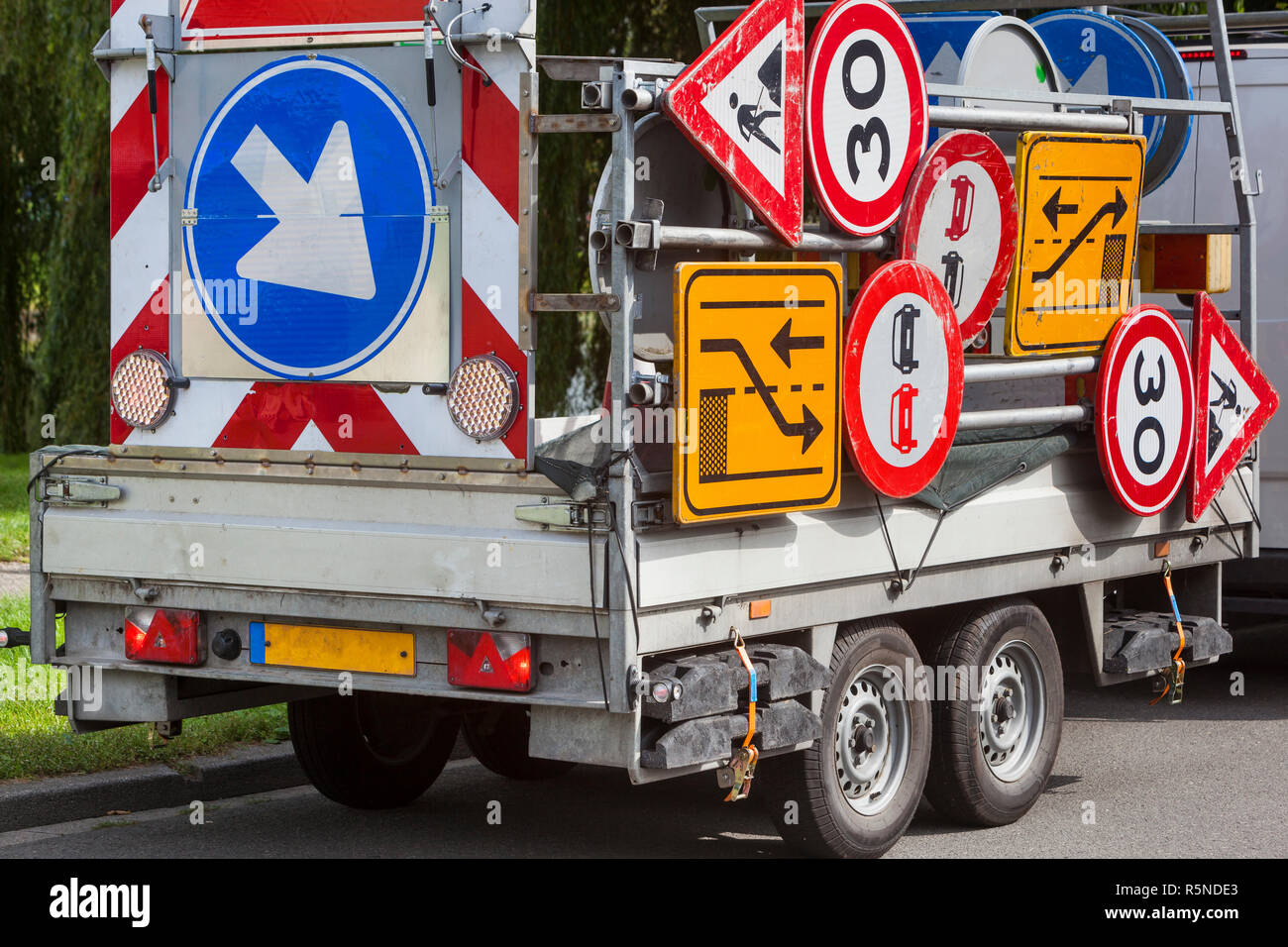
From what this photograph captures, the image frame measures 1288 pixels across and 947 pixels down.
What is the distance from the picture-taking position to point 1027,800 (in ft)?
22.8

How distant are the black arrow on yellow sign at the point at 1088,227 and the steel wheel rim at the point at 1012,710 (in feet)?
4.34

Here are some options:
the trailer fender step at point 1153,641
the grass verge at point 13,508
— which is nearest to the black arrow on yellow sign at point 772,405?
the trailer fender step at point 1153,641

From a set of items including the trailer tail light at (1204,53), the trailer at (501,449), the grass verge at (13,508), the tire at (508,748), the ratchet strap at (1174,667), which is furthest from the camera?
the grass verge at (13,508)

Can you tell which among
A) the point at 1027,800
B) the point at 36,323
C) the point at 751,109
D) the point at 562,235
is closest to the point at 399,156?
the point at 751,109

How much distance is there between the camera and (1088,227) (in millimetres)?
6836

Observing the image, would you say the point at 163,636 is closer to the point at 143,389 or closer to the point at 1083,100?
the point at 143,389

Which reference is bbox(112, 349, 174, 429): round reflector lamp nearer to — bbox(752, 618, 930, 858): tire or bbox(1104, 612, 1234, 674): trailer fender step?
bbox(752, 618, 930, 858): tire

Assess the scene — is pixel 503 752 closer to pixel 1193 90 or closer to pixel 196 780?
pixel 196 780

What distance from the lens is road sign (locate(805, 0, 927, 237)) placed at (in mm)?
5625

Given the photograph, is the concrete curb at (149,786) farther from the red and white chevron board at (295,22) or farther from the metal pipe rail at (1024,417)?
the metal pipe rail at (1024,417)

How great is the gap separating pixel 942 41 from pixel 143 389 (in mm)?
3462

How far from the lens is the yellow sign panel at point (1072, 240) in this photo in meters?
6.53

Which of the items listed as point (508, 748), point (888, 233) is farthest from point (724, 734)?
point (508, 748)

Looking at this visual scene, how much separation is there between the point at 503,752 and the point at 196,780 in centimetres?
117
